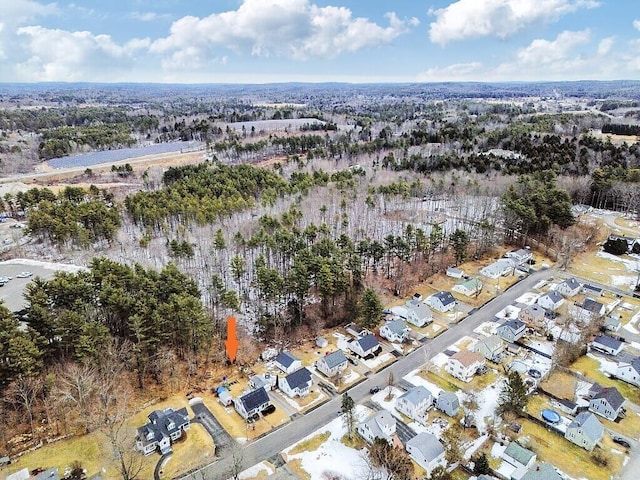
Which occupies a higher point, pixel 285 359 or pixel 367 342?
pixel 367 342

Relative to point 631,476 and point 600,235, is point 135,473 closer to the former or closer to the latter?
point 631,476

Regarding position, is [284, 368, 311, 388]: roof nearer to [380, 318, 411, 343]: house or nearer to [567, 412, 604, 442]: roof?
[380, 318, 411, 343]: house

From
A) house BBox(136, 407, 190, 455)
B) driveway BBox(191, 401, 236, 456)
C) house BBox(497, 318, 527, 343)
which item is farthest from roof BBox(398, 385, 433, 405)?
house BBox(136, 407, 190, 455)

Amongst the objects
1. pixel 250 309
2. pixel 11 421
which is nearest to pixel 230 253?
pixel 250 309

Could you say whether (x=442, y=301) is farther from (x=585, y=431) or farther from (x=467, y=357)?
(x=585, y=431)

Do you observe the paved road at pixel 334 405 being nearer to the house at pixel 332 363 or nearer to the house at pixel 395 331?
the house at pixel 395 331

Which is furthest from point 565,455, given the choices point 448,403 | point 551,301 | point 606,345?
point 551,301

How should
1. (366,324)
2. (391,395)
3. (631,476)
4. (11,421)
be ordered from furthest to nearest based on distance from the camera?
1. (366,324)
2. (391,395)
3. (11,421)
4. (631,476)
